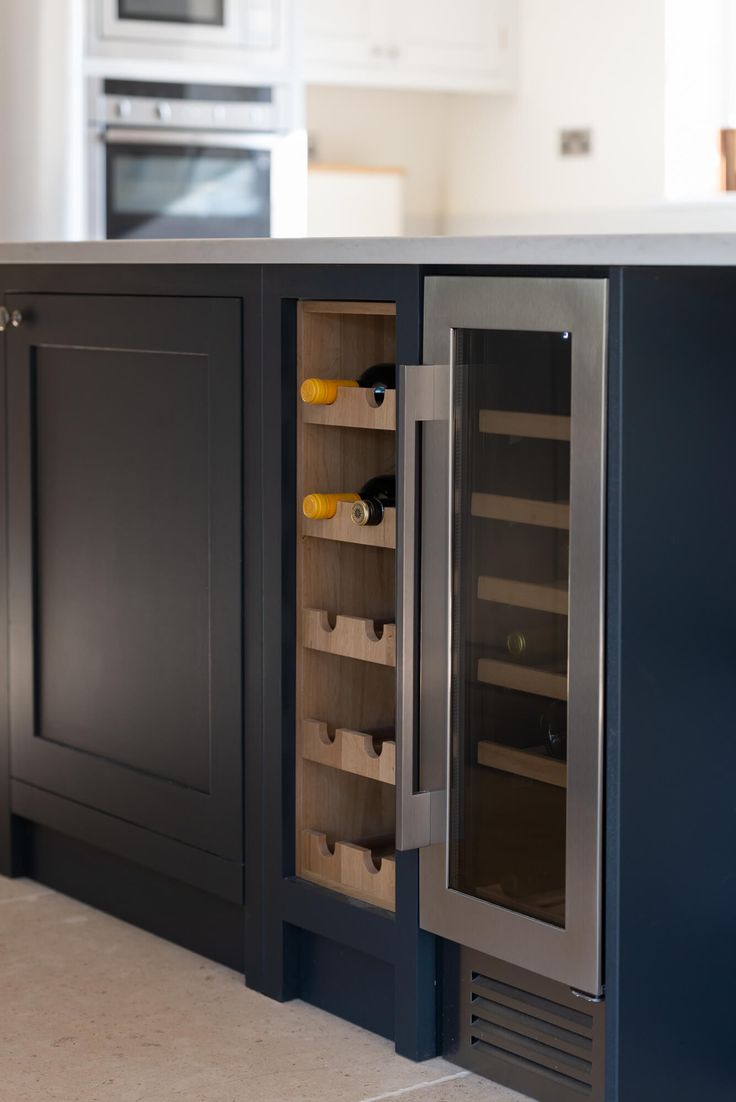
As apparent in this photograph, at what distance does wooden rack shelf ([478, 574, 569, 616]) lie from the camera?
1.79 meters

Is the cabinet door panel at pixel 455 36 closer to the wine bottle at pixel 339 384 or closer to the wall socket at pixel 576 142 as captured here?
the wall socket at pixel 576 142

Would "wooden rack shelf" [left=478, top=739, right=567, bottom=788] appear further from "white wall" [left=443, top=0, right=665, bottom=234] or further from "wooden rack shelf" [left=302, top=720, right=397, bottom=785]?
"white wall" [left=443, top=0, right=665, bottom=234]

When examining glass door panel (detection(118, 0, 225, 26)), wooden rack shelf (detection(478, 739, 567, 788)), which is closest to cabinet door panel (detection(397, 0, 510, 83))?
glass door panel (detection(118, 0, 225, 26))

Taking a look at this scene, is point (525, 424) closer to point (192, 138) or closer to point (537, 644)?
point (537, 644)

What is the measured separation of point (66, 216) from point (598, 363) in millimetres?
2582

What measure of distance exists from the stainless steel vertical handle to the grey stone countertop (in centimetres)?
15

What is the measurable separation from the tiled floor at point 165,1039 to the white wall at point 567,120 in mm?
3431

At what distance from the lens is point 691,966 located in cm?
179

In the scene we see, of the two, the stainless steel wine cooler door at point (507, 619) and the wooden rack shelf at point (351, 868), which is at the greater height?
the stainless steel wine cooler door at point (507, 619)

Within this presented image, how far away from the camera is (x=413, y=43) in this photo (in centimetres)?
532

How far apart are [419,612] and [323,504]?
0.24 m

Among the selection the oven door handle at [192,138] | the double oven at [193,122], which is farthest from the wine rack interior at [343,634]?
the oven door handle at [192,138]

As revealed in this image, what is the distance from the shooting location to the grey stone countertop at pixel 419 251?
162 centimetres

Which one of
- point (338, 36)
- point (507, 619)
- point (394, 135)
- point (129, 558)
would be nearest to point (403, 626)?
point (507, 619)
